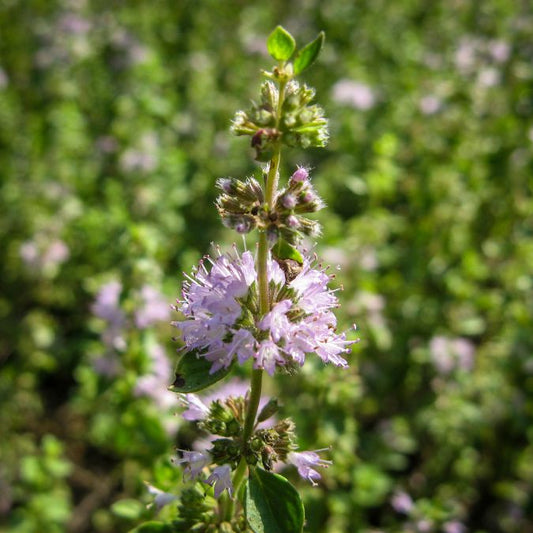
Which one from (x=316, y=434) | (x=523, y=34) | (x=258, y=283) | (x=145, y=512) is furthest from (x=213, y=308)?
(x=523, y=34)

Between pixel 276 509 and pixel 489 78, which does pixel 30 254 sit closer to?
pixel 276 509

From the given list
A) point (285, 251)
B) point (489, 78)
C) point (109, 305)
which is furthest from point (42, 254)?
point (489, 78)

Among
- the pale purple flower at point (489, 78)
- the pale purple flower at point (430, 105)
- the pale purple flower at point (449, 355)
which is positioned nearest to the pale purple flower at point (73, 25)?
the pale purple flower at point (430, 105)

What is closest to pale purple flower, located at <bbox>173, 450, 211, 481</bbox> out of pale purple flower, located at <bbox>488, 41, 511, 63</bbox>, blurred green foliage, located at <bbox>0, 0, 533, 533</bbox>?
blurred green foliage, located at <bbox>0, 0, 533, 533</bbox>

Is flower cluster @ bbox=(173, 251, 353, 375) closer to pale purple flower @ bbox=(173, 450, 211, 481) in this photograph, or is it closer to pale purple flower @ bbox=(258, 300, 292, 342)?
pale purple flower @ bbox=(258, 300, 292, 342)

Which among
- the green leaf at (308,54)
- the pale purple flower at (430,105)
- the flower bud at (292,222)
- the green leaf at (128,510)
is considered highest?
the pale purple flower at (430,105)

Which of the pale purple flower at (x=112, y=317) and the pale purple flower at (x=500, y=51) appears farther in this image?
the pale purple flower at (x=500, y=51)

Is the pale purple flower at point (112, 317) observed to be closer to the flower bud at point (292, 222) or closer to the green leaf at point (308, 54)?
the flower bud at point (292, 222)
